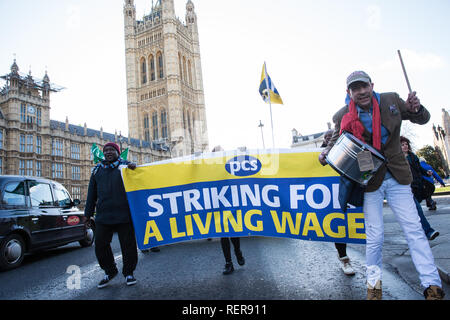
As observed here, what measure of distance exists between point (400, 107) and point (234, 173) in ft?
6.87

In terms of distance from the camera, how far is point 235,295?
288 centimetres

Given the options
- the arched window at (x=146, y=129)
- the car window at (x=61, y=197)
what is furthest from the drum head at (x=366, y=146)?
the arched window at (x=146, y=129)

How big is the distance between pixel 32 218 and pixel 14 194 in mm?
600

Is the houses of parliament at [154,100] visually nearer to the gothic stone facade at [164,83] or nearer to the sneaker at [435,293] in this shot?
the gothic stone facade at [164,83]

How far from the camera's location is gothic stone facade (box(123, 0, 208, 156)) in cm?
7212

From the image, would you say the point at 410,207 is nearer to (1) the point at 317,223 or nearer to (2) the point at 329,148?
(2) the point at 329,148

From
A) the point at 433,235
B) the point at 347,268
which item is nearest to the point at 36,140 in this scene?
the point at 347,268

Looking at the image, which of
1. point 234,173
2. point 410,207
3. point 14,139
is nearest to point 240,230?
point 234,173

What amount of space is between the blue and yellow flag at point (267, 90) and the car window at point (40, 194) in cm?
1015

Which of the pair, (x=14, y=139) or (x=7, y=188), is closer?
(x=7, y=188)

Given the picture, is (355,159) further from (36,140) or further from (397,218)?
(36,140)

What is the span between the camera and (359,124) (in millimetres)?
Result: 2650

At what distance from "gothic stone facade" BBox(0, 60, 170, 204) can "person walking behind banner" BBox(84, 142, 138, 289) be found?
35.0 m

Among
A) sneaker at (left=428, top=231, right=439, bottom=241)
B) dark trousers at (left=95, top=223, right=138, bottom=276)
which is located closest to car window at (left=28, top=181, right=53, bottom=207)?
dark trousers at (left=95, top=223, right=138, bottom=276)
